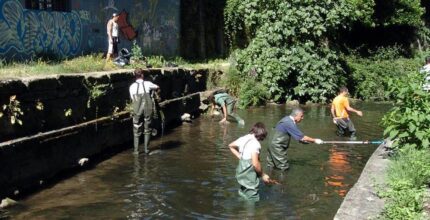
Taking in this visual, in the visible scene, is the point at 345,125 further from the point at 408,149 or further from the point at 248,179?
the point at 248,179

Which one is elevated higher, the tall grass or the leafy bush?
the tall grass

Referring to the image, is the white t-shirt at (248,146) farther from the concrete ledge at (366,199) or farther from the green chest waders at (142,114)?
the green chest waders at (142,114)

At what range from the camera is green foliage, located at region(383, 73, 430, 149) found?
336 inches

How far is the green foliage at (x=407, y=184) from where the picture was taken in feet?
19.9

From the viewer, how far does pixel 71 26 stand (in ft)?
62.8

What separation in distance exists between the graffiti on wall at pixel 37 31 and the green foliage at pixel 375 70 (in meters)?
12.6

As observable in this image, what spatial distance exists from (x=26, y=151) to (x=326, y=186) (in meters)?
5.41

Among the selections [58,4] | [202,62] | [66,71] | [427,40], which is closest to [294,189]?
[66,71]

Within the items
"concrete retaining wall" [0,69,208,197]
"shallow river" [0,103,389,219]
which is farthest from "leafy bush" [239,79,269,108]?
"concrete retaining wall" [0,69,208,197]

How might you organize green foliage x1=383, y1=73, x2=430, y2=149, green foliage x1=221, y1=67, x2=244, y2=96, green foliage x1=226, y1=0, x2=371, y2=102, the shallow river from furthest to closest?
green foliage x1=221, y1=67, x2=244, y2=96, green foliage x1=226, y1=0, x2=371, y2=102, the shallow river, green foliage x1=383, y1=73, x2=430, y2=149

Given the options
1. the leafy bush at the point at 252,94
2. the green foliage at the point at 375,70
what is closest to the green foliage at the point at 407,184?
the leafy bush at the point at 252,94

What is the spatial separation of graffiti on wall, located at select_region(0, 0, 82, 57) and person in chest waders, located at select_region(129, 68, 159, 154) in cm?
500

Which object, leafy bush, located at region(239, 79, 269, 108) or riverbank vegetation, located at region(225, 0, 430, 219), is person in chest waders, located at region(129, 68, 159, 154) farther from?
leafy bush, located at region(239, 79, 269, 108)

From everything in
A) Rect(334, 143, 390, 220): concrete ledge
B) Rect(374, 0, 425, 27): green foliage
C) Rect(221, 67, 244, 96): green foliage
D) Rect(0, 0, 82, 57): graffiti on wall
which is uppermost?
Rect(374, 0, 425, 27): green foliage
